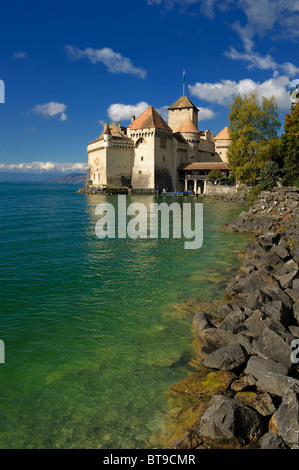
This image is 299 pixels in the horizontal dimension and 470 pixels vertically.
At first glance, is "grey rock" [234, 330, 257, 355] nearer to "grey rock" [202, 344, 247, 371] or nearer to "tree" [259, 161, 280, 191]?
"grey rock" [202, 344, 247, 371]

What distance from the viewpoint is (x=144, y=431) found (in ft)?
14.8

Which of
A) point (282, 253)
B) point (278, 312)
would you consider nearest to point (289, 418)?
point (278, 312)

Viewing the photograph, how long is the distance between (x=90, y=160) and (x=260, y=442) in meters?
62.8

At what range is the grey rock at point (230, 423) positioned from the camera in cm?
411

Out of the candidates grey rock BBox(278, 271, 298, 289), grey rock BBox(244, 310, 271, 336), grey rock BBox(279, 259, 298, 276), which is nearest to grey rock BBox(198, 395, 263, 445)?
grey rock BBox(244, 310, 271, 336)

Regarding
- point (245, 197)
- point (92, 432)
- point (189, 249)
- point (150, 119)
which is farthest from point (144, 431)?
point (150, 119)

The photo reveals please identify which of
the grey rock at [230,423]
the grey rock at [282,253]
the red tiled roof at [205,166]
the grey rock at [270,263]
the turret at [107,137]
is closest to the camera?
the grey rock at [230,423]

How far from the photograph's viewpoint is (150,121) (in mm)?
52406

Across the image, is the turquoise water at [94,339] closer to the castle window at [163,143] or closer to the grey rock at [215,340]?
the grey rock at [215,340]

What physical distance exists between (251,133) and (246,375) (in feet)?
115

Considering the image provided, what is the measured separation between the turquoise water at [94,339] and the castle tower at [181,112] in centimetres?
5232

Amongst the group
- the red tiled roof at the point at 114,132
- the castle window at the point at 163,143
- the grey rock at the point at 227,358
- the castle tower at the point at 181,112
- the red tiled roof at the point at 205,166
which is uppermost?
the castle tower at the point at 181,112
